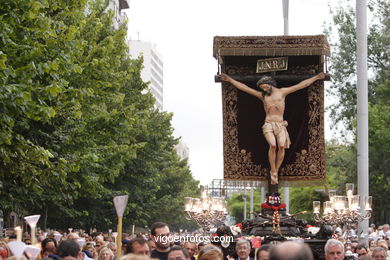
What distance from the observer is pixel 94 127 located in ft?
94.8

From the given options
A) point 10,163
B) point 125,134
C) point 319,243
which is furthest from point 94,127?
point 319,243

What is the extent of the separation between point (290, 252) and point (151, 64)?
536 ft

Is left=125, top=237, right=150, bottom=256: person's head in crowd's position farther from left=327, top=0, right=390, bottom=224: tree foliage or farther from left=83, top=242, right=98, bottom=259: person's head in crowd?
left=327, top=0, right=390, bottom=224: tree foliage

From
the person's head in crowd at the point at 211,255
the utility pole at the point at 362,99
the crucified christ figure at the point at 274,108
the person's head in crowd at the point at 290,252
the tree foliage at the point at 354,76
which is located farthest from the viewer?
the tree foliage at the point at 354,76

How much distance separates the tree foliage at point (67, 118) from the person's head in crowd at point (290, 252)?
1178 centimetres

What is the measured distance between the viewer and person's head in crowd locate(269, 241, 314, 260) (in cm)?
511

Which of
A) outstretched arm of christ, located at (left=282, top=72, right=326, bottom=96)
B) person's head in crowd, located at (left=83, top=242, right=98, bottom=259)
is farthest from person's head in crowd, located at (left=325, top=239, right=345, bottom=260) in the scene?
outstretched arm of christ, located at (left=282, top=72, right=326, bottom=96)

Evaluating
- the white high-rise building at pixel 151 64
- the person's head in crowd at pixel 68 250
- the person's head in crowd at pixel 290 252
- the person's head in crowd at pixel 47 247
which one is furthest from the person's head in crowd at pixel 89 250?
the white high-rise building at pixel 151 64

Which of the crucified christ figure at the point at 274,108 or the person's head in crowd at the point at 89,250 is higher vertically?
the crucified christ figure at the point at 274,108

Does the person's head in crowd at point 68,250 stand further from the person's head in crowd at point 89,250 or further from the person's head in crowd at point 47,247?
the person's head in crowd at point 89,250

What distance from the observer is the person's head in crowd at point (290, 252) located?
511 centimetres

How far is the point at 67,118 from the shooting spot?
2336 centimetres

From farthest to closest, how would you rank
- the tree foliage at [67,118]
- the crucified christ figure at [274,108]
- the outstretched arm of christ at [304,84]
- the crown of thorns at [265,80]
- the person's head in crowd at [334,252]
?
the outstretched arm of christ at [304,84]
the crucified christ figure at [274,108]
the crown of thorns at [265,80]
the tree foliage at [67,118]
the person's head in crowd at [334,252]

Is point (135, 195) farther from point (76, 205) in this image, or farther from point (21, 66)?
point (21, 66)
